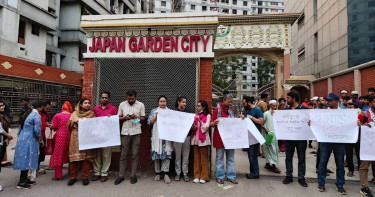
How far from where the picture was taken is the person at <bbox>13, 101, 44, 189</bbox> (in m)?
3.83

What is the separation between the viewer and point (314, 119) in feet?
13.1

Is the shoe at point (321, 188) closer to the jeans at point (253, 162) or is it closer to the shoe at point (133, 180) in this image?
the jeans at point (253, 162)

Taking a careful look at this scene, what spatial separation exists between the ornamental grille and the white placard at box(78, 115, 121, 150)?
0.90 m

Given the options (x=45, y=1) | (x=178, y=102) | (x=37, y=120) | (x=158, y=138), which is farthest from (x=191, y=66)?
(x=45, y=1)

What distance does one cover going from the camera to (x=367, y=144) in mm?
3705

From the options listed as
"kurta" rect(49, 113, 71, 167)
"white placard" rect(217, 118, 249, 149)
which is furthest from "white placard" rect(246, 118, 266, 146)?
"kurta" rect(49, 113, 71, 167)

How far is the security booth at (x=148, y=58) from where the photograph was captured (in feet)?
16.0

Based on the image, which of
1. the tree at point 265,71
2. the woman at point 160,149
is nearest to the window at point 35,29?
the woman at point 160,149

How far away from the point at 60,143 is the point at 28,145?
1.73ft

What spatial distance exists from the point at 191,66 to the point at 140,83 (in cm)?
129

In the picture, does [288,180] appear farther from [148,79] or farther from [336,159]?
[148,79]

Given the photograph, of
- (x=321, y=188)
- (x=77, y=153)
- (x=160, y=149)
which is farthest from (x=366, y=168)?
(x=77, y=153)

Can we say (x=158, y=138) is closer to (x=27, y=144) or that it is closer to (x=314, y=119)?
(x=27, y=144)

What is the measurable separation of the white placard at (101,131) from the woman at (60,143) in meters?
0.48
